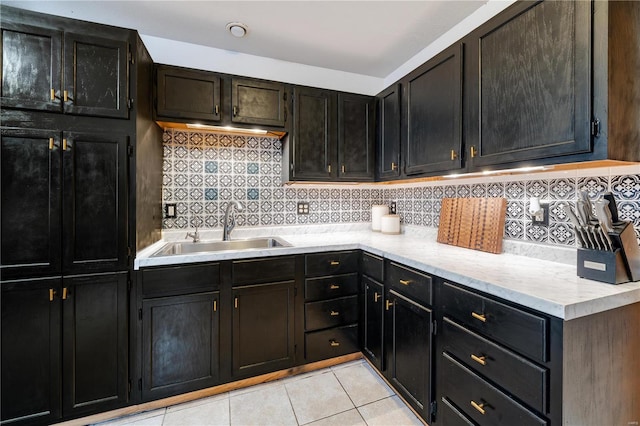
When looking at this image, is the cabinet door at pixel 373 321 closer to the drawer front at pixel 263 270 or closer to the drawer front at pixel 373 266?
the drawer front at pixel 373 266

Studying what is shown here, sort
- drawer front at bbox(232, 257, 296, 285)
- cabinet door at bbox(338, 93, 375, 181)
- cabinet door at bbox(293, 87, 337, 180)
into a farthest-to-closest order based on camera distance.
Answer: cabinet door at bbox(338, 93, 375, 181)
cabinet door at bbox(293, 87, 337, 180)
drawer front at bbox(232, 257, 296, 285)

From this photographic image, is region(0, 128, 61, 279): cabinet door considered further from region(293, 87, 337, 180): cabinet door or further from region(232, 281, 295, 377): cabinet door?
region(293, 87, 337, 180): cabinet door

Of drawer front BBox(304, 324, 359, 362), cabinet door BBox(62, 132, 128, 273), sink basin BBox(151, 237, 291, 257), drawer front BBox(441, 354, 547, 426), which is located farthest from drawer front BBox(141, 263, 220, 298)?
drawer front BBox(441, 354, 547, 426)

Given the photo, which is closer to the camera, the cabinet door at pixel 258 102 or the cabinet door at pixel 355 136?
the cabinet door at pixel 258 102

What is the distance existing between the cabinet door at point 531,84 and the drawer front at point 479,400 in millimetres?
1024

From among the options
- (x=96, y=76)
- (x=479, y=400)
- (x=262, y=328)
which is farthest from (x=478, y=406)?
(x=96, y=76)

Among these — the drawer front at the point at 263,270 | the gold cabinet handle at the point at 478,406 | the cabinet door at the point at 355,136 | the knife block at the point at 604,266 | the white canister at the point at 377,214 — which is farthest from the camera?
the white canister at the point at 377,214

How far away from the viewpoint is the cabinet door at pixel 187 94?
75.7 inches

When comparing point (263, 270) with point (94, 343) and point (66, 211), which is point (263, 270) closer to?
point (94, 343)

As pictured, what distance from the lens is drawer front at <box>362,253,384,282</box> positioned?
189 centimetres

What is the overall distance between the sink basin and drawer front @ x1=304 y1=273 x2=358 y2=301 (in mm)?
356

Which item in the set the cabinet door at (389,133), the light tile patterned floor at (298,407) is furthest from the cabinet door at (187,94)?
the light tile patterned floor at (298,407)

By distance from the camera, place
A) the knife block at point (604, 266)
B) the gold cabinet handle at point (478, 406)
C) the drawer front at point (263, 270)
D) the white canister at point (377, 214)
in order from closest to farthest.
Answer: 1. the knife block at point (604, 266)
2. the gold cabinet handle at point (478, 406)
3. the drawer front at point (263, 270)
4. the white canister at point (377, 214)

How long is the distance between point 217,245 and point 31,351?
1165 mm
